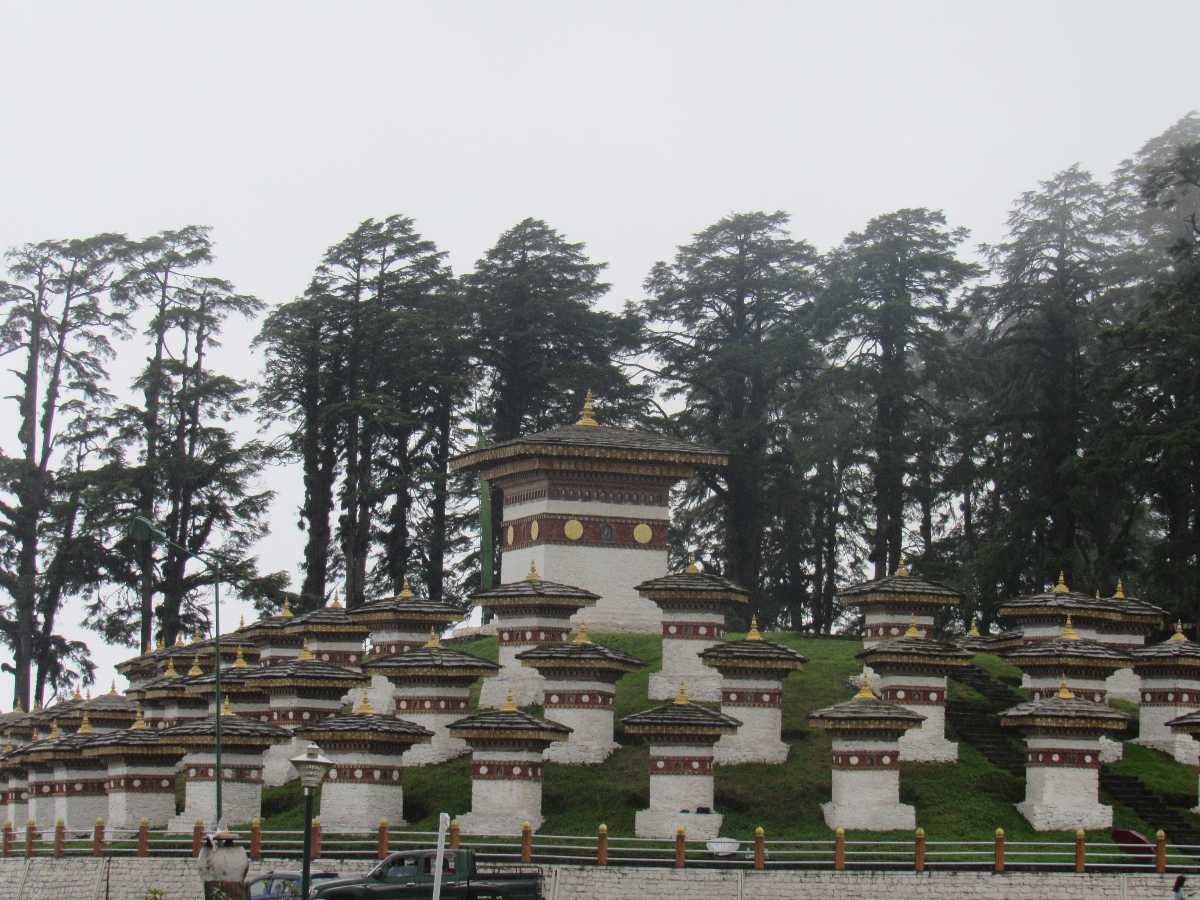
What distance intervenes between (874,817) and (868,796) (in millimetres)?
483

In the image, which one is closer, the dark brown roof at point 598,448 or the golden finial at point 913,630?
the golden finial at point 913,630

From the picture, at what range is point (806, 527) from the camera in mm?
76875

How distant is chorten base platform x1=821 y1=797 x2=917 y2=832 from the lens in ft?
148

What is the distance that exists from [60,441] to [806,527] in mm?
28848

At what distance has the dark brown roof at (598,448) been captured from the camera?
58.9 meters

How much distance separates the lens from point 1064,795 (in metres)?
45.7

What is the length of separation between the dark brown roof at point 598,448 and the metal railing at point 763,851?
15719 millimetres

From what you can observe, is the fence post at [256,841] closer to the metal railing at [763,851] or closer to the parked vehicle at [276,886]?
the metal railing at [763,851]

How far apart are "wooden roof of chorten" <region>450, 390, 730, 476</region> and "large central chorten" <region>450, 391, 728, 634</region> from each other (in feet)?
0.09

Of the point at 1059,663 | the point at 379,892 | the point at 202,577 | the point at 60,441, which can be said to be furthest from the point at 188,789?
the point at 60,441

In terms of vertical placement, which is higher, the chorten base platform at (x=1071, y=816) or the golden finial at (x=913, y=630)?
the golden finial at (x=913, y=630)

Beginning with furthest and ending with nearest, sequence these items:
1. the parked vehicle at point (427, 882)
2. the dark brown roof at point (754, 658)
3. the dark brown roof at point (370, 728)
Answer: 1. the dark brown roof at point (754, 658)
2. the dark brown roof at point (370, 728)
3. the parked vehicle at point (427, 882)

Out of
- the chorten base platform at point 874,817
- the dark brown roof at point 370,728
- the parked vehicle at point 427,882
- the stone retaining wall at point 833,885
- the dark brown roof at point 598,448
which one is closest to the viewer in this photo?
the parked vehicle at point 427,882

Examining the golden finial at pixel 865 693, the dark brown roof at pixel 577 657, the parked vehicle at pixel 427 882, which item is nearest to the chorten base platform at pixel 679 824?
the golden finial at pixel 865 693
